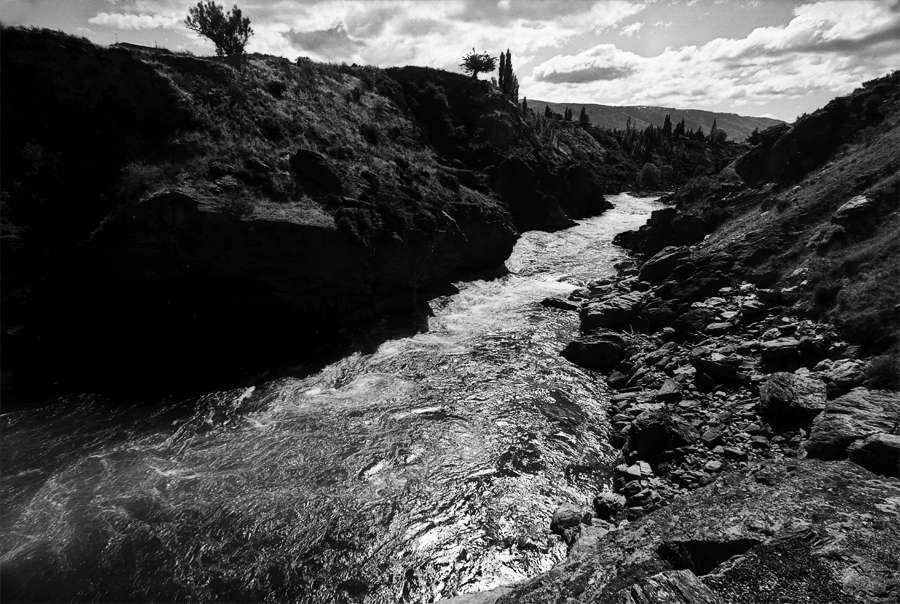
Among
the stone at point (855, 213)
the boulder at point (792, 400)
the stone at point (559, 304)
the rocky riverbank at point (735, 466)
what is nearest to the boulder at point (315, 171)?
the stone at point (559, 304)

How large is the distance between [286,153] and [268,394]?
1887 cm

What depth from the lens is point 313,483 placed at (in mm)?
15406

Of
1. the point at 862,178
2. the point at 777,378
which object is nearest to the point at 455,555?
the point at 777,378

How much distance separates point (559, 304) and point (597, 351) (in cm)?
873

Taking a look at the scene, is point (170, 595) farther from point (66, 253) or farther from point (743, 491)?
point (66, 253)

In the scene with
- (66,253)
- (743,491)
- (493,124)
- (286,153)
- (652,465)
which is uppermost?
(493,124)

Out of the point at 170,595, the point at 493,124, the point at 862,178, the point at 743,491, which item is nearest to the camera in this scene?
the point at 743,491

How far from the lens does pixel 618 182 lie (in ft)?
334

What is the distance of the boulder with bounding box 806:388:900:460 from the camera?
33.9 ft

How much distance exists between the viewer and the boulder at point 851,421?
1034 centimetres

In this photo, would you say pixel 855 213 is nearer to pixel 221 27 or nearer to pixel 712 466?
pixel 712 466

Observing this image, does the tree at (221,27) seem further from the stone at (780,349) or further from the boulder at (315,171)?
the stone at (780,349)

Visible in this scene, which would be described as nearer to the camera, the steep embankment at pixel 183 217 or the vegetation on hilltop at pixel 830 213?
the vegetation on hilltop at pixel 830 213

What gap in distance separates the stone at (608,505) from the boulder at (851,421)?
205 inches
